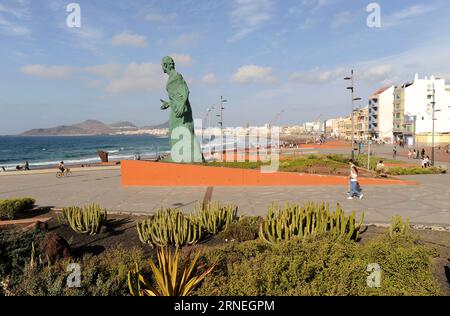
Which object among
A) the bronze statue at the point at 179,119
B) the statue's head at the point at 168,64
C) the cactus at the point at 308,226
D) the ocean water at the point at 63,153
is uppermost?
the statue's head at the point at 168,64

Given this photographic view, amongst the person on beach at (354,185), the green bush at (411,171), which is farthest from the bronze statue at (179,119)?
the green bush at (411,171)

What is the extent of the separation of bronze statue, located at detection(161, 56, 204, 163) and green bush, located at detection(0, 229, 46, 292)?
10.1 metres

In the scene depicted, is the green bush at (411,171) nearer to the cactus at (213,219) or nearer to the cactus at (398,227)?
the cactus at (398,227)

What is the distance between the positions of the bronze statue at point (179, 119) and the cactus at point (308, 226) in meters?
10.2

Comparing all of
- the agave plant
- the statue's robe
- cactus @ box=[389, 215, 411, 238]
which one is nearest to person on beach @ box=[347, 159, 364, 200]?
cactus @ box=[389, 215, 411, 238]

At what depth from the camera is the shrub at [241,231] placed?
282 inches

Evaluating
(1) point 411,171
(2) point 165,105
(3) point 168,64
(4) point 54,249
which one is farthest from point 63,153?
(4) point 54,249

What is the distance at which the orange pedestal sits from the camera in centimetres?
1537

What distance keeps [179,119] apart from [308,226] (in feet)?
37.5
